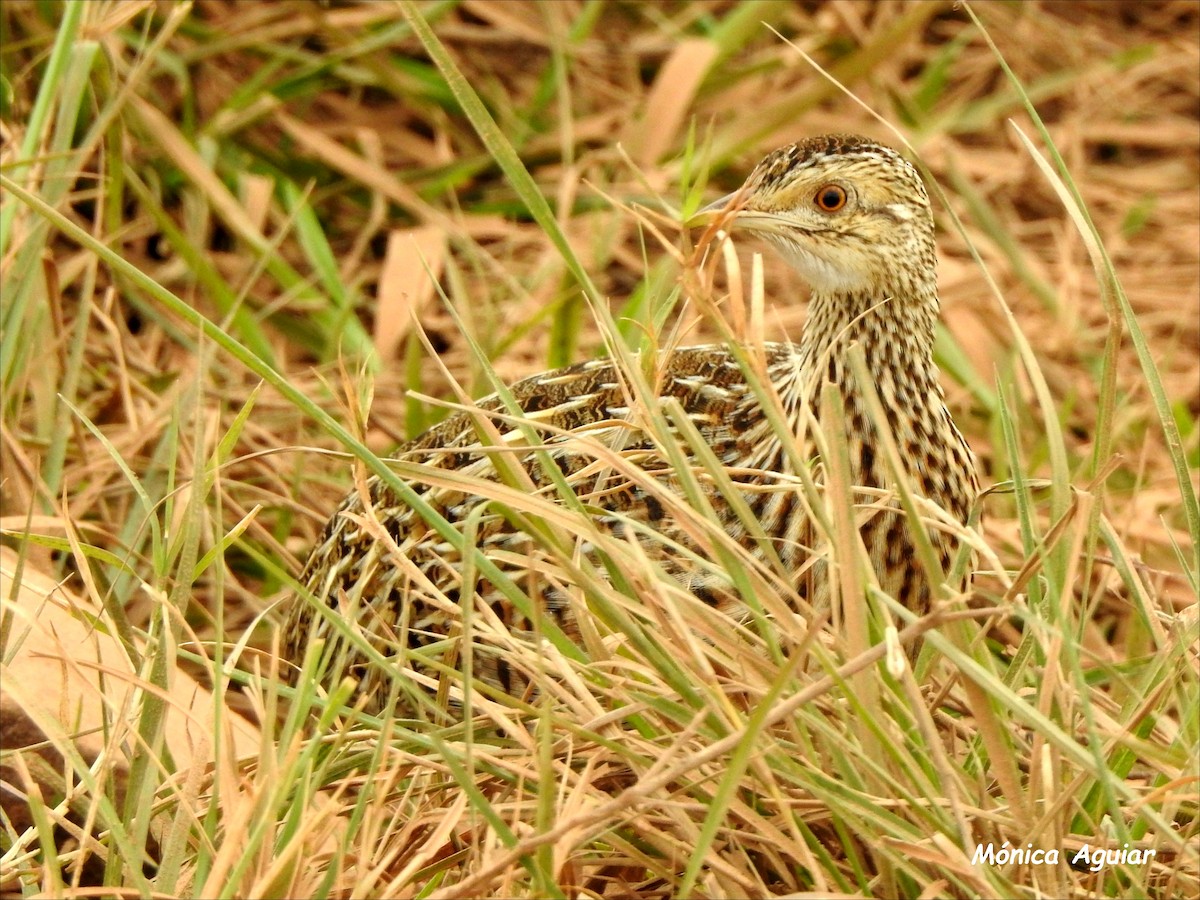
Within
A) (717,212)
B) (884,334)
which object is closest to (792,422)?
(884,334)

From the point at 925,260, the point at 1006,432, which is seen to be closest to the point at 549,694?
the point at 1006,432

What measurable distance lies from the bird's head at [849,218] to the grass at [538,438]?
19 centimetres

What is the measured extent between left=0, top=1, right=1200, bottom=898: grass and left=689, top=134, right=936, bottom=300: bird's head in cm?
19

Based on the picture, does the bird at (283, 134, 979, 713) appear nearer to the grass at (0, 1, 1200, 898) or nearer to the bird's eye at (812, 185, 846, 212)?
the bird's eye at (812, 185, 846, 212)

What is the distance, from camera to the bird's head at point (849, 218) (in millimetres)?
2830

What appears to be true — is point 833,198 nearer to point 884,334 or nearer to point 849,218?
point 849,218

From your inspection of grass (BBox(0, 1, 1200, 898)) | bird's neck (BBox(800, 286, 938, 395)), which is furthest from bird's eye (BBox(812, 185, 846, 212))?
grass (BBox(0, 1, 1200, 898))

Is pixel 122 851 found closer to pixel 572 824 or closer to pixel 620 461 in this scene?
pixel 572 824

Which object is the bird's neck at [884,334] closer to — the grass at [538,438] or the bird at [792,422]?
the bird at [792,422]

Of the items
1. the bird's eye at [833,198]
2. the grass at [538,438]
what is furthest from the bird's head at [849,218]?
the grass at [538,438]

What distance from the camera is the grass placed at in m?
2.00

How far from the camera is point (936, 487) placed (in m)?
2.78

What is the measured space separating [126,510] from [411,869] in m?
1.88

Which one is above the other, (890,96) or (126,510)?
(890,96)
